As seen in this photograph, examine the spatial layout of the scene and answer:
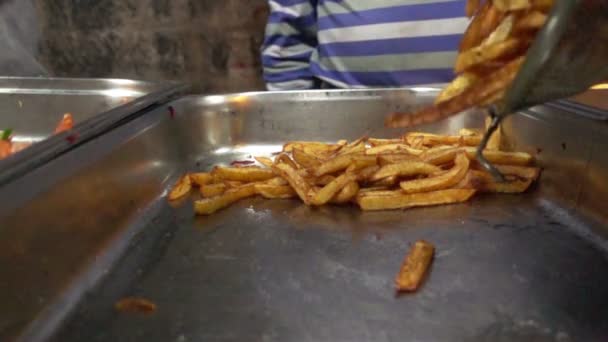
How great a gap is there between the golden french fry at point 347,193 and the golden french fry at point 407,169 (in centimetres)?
9

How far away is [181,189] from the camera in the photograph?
1390 millimetres

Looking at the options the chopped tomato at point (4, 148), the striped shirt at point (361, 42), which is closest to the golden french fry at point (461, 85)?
the striped shirt at point (361, 42)

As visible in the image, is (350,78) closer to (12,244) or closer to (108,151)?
(108,151)

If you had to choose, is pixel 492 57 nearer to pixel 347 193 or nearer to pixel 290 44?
pixel 347 193

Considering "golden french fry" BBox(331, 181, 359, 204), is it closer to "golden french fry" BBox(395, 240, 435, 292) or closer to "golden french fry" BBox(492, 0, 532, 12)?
"golden french fry" BBox(395, 240, 435, 292)

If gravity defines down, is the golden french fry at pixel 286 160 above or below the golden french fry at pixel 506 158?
below

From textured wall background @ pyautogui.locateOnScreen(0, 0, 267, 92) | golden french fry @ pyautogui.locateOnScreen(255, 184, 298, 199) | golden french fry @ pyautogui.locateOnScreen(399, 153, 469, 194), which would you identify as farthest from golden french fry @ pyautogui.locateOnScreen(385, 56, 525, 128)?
textured wall background @ pyautogui.locateOnScreen(0, 0, 267, 92)

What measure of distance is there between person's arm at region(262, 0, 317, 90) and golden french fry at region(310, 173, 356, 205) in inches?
50.5

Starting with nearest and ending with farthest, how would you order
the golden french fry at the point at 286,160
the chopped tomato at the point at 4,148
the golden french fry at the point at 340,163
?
the golden french fry at the point at 340,163 → the golden french fry at the point at 286,160 → the chopped tomato at the point at 4,148

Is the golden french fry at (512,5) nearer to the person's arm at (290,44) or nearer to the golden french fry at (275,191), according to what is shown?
the golden french fry at (275,191)

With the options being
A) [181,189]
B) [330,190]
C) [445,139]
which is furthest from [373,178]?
[181,189]

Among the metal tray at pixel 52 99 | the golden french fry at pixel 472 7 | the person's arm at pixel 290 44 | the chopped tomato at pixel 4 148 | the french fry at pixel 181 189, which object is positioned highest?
the golden french fry at pixel 472 7

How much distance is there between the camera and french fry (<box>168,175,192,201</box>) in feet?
4.48

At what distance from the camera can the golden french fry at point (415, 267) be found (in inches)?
34.9
